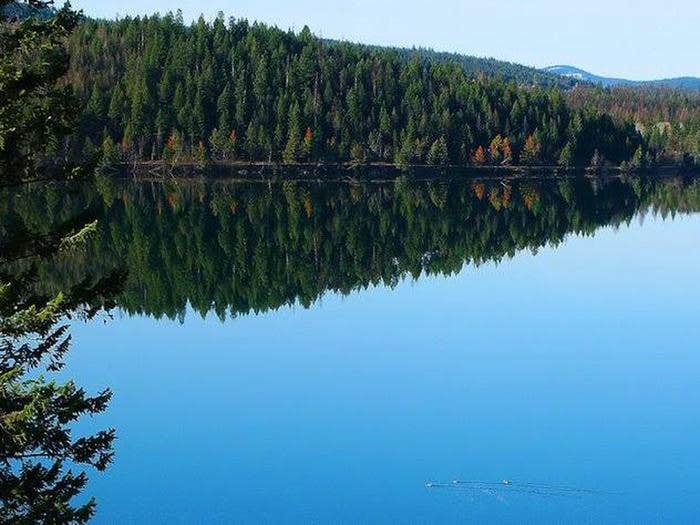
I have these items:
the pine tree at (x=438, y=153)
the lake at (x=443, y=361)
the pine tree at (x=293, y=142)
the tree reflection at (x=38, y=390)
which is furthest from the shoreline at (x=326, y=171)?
the tree reflection at (x=38, y=390)

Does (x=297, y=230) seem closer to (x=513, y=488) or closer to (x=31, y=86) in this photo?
(x=513, y=488)

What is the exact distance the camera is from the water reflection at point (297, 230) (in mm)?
44750

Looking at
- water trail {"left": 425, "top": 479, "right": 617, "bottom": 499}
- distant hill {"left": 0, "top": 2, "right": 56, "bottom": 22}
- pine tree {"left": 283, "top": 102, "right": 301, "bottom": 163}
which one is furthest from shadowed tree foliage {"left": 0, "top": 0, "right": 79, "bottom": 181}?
pine tree {"left": 283, "top": 102, "right": 301, "bottom": 163}

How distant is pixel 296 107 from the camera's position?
416ft

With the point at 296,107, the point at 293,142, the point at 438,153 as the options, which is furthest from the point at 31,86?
the point at 296,107

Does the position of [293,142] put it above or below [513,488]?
above

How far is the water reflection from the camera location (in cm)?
4475

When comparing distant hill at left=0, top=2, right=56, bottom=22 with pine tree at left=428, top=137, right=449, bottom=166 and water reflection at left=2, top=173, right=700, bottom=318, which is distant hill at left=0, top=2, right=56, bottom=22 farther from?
pine tree at left=428, top=137, right=449, bottom=166

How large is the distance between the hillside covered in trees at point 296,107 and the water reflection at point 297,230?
11.6 metres

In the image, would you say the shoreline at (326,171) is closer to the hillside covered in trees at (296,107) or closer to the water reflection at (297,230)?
the hillside covered in trees at (296,107)

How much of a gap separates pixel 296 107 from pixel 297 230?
61.7m

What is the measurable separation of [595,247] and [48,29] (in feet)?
188

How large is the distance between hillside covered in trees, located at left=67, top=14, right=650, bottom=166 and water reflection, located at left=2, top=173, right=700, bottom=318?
11.6 m

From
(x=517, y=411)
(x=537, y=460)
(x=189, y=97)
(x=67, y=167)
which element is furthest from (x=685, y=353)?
(x=189, y=97)
